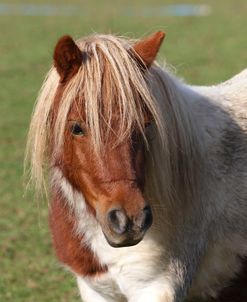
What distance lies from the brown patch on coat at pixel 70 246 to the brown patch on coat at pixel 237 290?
715 mm

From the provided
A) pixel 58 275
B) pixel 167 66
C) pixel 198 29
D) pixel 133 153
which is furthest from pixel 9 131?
pixel 198 29

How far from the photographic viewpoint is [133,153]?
12.0ft

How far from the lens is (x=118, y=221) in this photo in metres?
3.43

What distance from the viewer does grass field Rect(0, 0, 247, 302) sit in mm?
6509

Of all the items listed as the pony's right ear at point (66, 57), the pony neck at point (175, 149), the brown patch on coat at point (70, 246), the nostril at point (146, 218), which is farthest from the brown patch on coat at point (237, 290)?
the pony's right ear at point (66, 57)

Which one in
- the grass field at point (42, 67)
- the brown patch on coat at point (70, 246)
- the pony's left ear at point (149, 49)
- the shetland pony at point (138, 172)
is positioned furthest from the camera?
the grass field at point (42, 67)

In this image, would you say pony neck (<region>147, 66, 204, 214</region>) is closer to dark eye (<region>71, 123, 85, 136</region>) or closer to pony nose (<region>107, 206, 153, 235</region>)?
dark eye (<region>71, 123, 85, 136</region>)

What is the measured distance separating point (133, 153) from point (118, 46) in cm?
50

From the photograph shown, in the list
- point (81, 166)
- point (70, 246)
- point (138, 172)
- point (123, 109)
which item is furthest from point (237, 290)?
point (123, 109)

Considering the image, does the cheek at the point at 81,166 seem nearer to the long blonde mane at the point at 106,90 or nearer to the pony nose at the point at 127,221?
the long blonde mane at the point at 106,90

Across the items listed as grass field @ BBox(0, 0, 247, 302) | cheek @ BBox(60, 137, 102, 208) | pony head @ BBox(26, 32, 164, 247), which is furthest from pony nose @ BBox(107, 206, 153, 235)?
grass field @ BBox(0, 0, 247, 302)

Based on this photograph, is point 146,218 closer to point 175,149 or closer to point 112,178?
point 112,178

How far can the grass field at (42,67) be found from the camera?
21.4 feet

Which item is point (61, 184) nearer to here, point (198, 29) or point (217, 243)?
point (217, 243)
